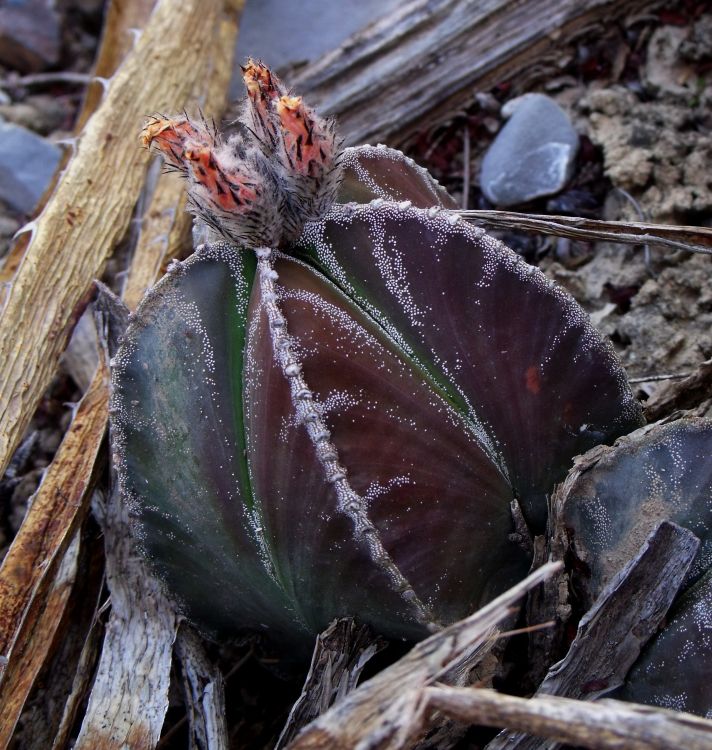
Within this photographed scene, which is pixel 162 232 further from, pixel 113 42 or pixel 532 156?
pixel 532 156

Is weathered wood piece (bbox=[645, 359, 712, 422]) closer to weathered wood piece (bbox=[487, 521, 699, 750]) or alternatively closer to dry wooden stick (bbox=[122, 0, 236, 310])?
weathered wood piece (bbox=[487, 521, 699, 750])

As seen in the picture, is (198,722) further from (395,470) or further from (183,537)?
(395,470)

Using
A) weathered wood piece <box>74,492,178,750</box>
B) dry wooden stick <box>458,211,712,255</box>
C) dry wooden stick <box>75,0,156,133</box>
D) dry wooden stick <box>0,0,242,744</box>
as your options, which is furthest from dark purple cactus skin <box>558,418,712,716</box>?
dry wooden stick <box>75,0,156,133</box>

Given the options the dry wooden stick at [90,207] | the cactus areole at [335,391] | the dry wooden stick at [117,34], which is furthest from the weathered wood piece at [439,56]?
the cactus areole at [335,391]

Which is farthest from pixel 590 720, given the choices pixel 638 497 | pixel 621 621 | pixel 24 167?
pixel 24 167

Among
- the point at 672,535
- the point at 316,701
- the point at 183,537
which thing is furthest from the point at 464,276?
the point at 316,701

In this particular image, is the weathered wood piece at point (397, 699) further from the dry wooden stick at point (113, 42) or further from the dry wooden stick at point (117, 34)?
the dry wooden stick at point (117, 34)
